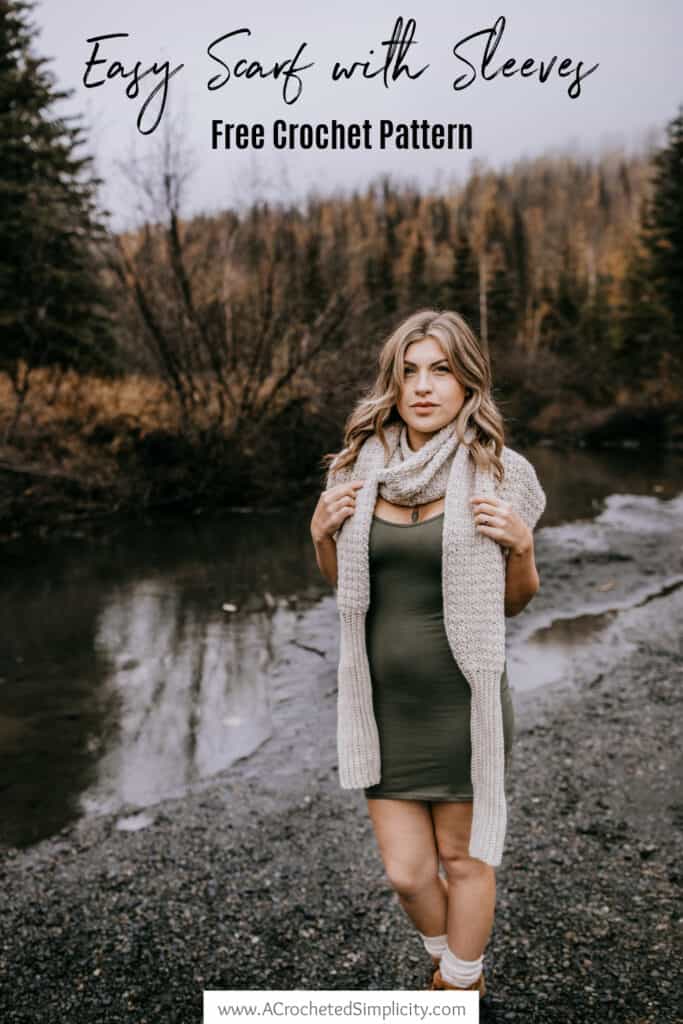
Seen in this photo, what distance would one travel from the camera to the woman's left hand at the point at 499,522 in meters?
2.32

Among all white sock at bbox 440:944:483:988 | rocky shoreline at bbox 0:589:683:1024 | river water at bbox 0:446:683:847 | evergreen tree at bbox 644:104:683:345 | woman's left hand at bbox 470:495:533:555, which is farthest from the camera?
evergreen tree at bbox 644:104:683:345

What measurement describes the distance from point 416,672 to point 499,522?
0.49 m

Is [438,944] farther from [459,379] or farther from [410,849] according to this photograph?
[459,379]

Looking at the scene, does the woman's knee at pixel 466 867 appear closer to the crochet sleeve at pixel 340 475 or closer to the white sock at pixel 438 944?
the white sock at pixel 438 944

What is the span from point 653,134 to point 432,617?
106ft

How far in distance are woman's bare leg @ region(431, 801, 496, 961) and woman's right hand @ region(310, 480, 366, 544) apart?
876 millimetres

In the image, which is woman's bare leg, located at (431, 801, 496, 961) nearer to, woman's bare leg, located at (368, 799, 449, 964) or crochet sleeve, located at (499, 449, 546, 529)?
woman's bare leg, located at (368, 799, 449, 964)

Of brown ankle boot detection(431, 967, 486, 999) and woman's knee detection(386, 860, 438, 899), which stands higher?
woman's knee detection(386, 860, 438, 899)

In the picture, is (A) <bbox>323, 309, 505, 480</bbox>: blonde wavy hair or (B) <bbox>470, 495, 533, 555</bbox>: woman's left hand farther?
(A) <bbox>323, 309, 505, 480</bbox>: blonde wavy hair

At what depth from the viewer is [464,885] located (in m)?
2.52

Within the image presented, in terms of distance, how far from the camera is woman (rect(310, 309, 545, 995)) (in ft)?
7.72

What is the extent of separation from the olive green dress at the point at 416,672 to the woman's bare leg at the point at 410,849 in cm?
7

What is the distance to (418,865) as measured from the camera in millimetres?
2494

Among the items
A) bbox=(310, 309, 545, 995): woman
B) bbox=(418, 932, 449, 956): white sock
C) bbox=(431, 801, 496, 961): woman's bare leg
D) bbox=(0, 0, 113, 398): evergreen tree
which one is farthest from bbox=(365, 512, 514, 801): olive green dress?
bbox=(0, 0, 113, 398): evergreen tree
